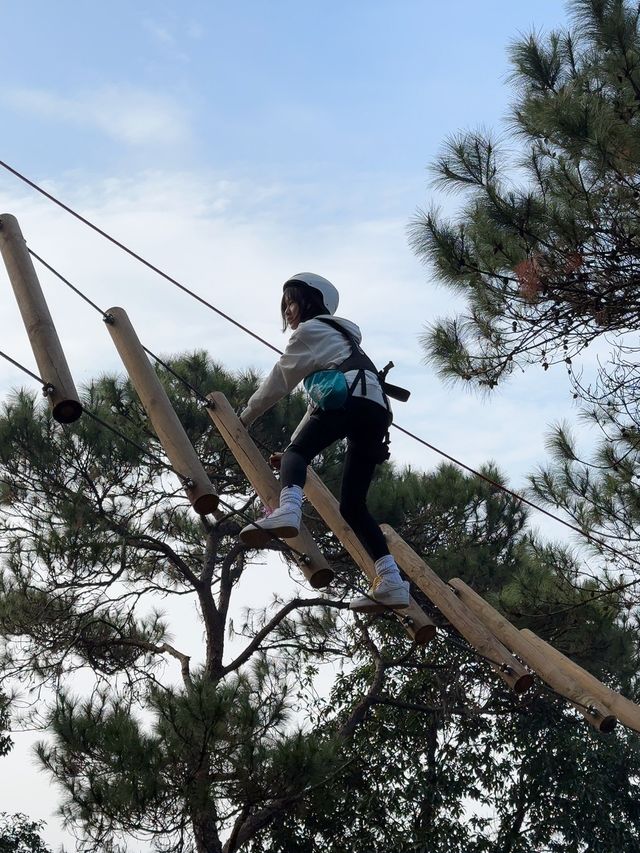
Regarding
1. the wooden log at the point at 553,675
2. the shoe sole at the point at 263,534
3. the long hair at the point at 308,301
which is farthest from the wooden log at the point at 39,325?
the wooden log at the point at 553,675

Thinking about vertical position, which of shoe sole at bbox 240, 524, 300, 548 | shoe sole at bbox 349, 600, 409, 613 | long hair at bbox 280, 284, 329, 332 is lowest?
shoe sole at bbox 240, 524, 300, 548

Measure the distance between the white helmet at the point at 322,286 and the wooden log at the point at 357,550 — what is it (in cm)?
60

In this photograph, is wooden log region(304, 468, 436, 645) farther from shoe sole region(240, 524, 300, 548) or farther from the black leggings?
shoe sole region(240, 524, 300, 548)

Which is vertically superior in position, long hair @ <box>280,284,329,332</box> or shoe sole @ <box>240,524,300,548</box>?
long hair @ <box>280,284,329,332</box>

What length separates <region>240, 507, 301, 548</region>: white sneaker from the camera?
3.49 metres

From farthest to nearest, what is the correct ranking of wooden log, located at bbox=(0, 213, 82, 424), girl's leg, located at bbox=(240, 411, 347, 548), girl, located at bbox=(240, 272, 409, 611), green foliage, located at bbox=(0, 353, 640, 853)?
green foliage, located at bbox=(0, 353, 640, 853), girl, located at bbox=(240, 272, 409, 611), girl's leg, located at bbox=(240, 411, 347, 548), wooden log, located at bbox=(0, 213, 82, 424)

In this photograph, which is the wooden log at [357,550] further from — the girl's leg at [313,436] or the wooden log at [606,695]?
the wooden log at [606,695]

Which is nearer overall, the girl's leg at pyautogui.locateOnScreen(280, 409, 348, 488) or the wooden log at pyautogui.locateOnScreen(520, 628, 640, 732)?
the girl's leg at pyautogui.locateOnScreen(280, 409, 348, 488)

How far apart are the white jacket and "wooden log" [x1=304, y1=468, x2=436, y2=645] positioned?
1.15 feet

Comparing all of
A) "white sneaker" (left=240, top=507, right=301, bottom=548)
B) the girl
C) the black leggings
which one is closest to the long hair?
the girl

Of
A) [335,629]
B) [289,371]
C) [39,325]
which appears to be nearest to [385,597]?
[289,371]

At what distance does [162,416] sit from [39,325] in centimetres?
51

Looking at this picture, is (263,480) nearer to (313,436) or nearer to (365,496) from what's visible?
(313,436)

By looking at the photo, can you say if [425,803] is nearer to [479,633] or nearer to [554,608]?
[554,608]
